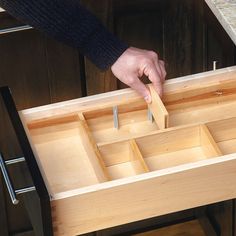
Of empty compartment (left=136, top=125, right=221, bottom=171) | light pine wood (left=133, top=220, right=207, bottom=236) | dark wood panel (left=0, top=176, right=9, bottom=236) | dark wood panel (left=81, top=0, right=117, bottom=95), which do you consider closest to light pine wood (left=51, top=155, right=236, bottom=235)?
empty compartment (left=136, top=125, right=221, bottom=171)

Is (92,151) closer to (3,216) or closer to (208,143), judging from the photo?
(208,143)

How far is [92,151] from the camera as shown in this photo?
51.2 inches

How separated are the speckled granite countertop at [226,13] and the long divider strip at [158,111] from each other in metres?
0.18

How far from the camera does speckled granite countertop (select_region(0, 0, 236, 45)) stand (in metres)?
1.37

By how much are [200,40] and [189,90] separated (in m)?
0.34

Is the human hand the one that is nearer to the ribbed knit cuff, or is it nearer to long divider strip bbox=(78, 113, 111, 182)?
the ribbed knit cuff

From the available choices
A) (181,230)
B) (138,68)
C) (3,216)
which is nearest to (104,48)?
(138,68)

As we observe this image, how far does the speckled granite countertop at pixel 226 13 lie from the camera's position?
4.49 feet

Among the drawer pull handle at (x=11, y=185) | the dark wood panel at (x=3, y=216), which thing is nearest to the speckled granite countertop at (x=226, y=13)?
the drawer pull handle at (x=11, y=185)

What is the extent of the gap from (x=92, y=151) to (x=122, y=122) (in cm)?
13

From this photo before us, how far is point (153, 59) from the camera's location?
1.35 m

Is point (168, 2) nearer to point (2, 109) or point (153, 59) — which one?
point (153, 59)

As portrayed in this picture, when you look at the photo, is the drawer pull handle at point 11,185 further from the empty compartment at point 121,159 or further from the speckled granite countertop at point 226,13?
the speckled granite countertop at point 226,13

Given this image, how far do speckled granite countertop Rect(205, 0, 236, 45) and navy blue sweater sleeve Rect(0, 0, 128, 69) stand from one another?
0.20 metres
